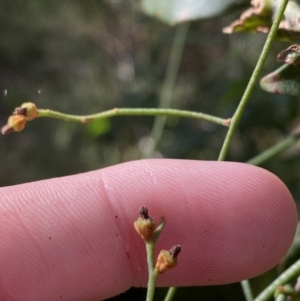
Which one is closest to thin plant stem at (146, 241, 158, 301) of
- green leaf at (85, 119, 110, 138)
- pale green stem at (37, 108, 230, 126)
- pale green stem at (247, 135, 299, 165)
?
pale green stem at (37, 108, 230, 126)

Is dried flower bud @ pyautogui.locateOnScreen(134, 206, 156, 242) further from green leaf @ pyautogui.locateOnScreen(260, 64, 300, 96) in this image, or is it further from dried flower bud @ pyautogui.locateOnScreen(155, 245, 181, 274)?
green leaf @ pyautogui.locateOnScreen(260, 64, 300, 96)

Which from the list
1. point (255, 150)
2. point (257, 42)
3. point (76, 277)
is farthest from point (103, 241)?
point (257, 42)

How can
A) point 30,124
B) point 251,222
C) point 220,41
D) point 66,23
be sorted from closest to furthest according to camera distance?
point 251,222, point 220,41, point 30,124, point 66,23

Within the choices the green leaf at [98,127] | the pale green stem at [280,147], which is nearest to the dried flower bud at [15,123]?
the pale green stem at [280,147]

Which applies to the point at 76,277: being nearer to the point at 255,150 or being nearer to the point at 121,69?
the point at 255,150

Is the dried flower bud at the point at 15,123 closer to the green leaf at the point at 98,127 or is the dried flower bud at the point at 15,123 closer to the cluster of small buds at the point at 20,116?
the cluster of small buds at the point at 20,116
